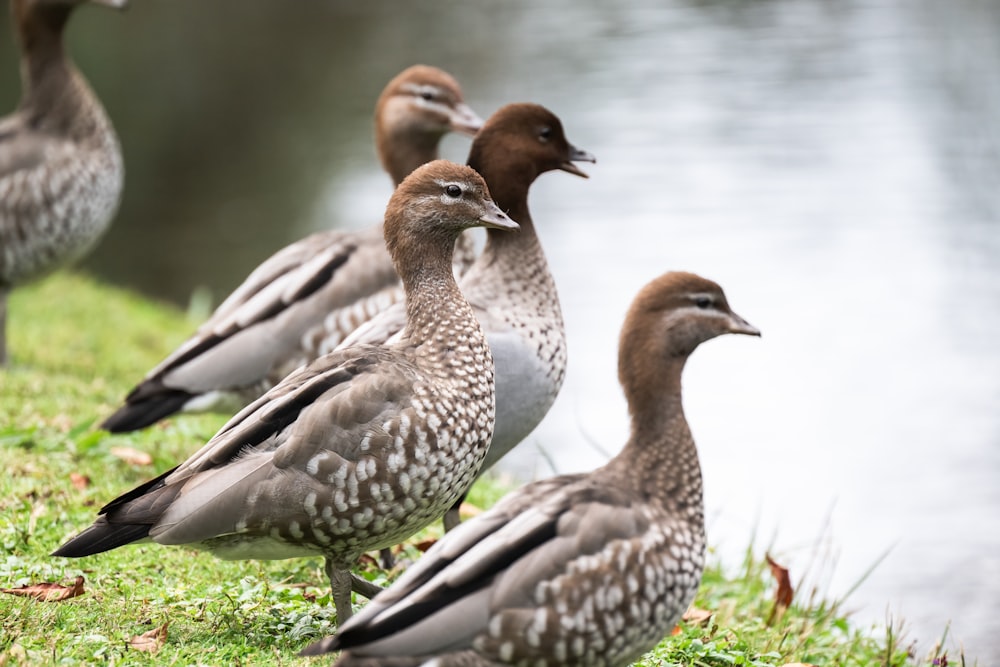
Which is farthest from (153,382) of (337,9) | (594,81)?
(337,9)

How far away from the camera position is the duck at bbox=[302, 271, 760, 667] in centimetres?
335

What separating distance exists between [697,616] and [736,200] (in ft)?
30.0

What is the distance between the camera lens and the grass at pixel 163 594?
13.1ft

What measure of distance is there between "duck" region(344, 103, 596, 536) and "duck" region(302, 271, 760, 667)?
1.15 m

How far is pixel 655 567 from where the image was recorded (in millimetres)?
3582

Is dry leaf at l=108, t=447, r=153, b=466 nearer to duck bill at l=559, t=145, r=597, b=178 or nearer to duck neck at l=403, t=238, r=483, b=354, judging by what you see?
duck neck at l=403, t=238, r=483, b=354

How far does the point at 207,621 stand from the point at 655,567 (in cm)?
146

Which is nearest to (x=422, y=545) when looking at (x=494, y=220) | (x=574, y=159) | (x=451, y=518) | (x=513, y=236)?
(x=451, y=518)

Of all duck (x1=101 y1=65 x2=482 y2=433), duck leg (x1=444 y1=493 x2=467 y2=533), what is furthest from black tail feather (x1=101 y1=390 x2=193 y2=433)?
duck leg (x1=444 y1=493 x2=467 y2=533)

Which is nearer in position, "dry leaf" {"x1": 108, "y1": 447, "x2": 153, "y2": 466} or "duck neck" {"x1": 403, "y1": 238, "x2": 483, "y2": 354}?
"duck neck" {"x1": 403, "y1": 238, "x2": 483, "y2": 354}

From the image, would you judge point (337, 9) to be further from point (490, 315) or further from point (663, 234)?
point (490, 315)

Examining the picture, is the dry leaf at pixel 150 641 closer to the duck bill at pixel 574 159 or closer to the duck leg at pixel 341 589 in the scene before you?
the duck leg at pixel 341 589

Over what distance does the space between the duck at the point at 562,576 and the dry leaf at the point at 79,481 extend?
2.20 metres

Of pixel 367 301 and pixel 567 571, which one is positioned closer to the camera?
pixel 567 571
